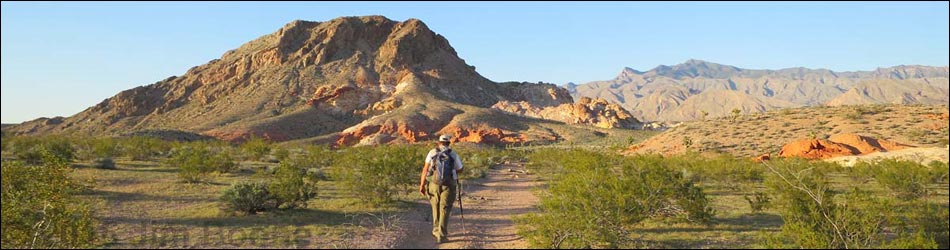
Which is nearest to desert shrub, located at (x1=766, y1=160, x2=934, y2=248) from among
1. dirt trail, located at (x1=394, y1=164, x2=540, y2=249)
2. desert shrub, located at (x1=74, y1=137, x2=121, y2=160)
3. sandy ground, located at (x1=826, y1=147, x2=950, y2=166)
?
dirt trail, located at (x1=394, y1=164, x2=540, y2=249)

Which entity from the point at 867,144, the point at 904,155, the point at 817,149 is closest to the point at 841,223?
the point at 904,155

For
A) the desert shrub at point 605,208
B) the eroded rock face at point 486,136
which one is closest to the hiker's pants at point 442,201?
the desert shrub at point 605,208

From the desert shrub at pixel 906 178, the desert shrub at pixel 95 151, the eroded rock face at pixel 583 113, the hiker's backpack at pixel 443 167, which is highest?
the eroded rock face at pixel 583 113

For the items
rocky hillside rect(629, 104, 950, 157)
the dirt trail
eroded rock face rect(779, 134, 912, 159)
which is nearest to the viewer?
the dirt trail

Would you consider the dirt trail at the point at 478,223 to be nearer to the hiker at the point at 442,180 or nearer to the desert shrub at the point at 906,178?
the hiker at the point at 442,180

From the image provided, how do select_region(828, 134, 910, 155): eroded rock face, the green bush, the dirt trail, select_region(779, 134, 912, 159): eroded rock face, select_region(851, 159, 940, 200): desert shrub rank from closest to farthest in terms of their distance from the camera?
the dirt trail
select_region(851, 159, 940, 200): desert shrub
the green bush
select_region(828, 134, 910, 155): eroded rock face
select_region(779, 134, 912, 159): eroded rock face

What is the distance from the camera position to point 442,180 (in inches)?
357

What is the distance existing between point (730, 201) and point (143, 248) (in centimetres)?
1486

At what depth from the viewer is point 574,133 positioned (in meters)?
77.4

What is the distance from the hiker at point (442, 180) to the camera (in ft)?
29.9

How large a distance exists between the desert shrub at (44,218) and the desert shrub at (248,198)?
3.13 metres

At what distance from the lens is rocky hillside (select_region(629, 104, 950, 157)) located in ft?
115

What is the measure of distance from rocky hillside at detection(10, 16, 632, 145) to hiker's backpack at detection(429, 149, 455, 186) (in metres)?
62.4

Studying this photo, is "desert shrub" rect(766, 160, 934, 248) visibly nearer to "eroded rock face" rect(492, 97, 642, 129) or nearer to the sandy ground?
the sandy ground
